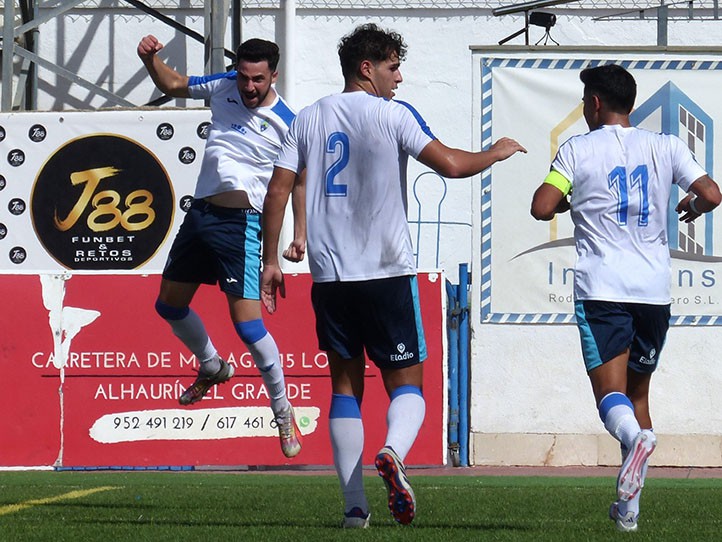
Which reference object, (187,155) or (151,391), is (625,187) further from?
(187,155)

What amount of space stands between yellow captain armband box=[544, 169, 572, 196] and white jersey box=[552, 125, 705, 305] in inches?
0.7

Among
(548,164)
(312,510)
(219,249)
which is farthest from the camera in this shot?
(548,164)

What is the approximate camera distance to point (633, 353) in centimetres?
627

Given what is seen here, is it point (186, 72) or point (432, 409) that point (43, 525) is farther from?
point (186, 72)

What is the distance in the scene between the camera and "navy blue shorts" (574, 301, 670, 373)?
19.9 feet

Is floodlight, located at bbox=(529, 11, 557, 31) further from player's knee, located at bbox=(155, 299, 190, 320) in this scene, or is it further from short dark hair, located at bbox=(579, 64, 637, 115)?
short dark hair, located at bbox=(579, 64, 637, 115)

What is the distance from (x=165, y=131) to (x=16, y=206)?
1708mm

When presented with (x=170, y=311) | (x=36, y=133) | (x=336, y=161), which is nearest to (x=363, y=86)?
(x=336, y=161)

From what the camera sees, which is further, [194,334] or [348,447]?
[194,334]

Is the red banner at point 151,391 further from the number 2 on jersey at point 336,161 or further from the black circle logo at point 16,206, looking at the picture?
the number 2 on jersey at point 336,161

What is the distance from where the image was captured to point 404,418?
586 cm

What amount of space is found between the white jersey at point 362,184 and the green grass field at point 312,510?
43.7 inches

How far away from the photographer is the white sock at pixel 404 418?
18.8 feet

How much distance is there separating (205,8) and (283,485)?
6.93 meters
